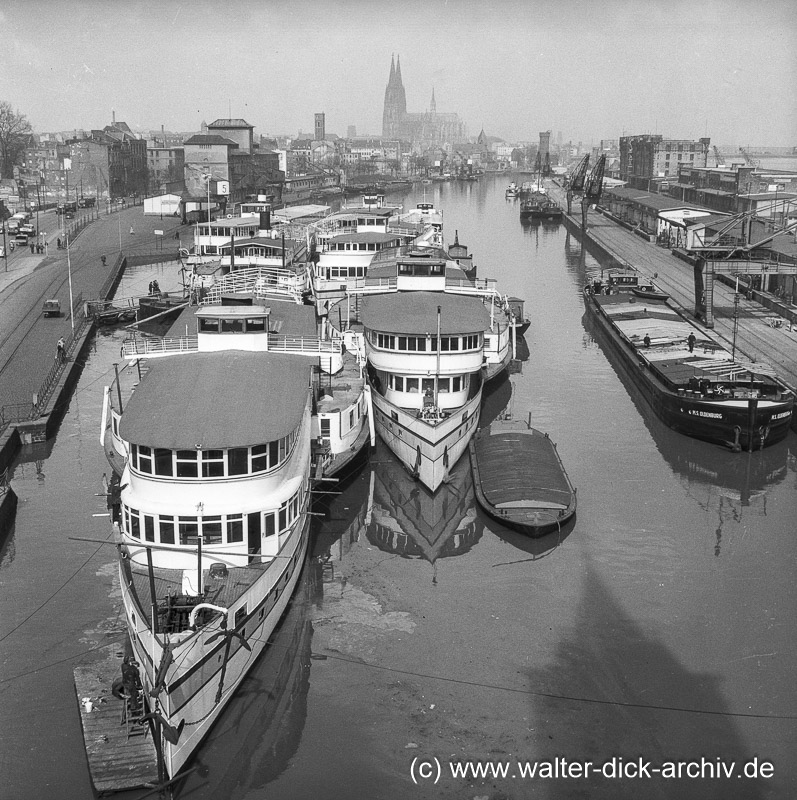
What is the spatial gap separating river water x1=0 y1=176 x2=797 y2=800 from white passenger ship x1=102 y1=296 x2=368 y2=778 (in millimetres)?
1474

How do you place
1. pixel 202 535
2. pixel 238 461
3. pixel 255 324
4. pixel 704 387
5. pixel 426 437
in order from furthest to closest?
pixel 704 387 → pixel 426 437 → pixel 255 324 → pixel 238 461 → pixel 202 535

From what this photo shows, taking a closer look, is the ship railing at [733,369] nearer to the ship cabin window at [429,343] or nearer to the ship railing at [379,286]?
the ship cabin window at [429,343]

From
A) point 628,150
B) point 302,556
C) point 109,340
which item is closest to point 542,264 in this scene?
point 109,340

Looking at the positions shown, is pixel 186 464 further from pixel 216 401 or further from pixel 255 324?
pixel 255 324

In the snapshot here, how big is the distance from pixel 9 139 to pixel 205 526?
149 meters

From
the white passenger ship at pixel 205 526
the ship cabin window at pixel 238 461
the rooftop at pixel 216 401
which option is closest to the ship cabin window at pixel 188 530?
the white passenger ship at pixel 205 526

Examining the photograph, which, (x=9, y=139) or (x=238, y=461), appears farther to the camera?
(x=9, y=139)

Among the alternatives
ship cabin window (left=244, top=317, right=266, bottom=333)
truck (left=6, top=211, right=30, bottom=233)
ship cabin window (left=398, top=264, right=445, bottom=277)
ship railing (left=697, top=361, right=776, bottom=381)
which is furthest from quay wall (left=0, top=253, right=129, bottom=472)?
truck (left=6, top=211, right=30, bottom=233)

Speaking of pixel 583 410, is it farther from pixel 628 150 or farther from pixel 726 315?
pixel 628 150

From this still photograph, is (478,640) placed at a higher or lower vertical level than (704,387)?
lower

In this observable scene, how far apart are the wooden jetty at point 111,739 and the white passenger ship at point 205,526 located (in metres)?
0.32

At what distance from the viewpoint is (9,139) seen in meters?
152

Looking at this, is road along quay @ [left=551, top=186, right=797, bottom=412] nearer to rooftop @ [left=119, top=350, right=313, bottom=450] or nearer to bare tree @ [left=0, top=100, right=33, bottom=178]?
rooftop @ [left=119, top=350, right=313, bottom=450]

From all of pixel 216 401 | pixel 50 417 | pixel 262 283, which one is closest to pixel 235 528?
pixel 216 401
